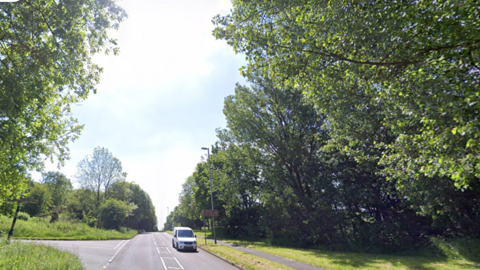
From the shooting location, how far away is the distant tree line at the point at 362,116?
609cm

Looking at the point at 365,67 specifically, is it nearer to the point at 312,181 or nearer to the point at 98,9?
the point at 98,9

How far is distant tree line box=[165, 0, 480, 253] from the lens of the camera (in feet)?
20.0

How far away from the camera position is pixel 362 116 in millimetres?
11891

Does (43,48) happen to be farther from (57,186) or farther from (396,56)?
(57,186)

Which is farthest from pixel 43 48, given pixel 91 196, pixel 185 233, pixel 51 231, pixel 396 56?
pixel 91 196

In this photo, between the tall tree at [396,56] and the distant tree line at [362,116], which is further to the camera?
the distant tree line at [362,116]

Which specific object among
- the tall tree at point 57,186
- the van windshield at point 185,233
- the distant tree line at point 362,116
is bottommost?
the van windshield at point 185,233

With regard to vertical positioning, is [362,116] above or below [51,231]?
above

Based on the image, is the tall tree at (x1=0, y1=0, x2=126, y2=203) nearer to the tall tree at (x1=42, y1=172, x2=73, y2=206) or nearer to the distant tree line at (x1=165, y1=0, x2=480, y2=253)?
the distant tree line at (x1=165, y1=0, x2=480, y2=253)

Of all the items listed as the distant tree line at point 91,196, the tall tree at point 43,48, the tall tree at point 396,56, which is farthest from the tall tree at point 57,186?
the tall tree at point 396,56

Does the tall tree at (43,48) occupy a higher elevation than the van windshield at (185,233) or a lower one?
higher

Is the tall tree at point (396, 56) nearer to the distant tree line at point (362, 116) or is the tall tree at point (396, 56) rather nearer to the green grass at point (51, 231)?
the distant tree line at point (362, 116)

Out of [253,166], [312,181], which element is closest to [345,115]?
[312,181]

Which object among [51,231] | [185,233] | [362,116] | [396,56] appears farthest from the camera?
[51,231]
